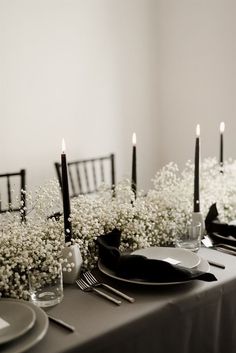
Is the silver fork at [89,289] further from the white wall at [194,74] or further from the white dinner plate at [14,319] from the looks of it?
the white wall at [194,74]

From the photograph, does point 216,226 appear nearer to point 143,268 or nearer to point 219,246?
point 219,246

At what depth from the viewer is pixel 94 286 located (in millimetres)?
1143

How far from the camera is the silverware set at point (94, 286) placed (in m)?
1.06

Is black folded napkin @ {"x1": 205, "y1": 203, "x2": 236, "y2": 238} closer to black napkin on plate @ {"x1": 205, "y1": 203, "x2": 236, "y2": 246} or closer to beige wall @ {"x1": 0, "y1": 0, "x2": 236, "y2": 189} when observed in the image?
black napkin on plate @ {"x1": 205, "y1": 203, "x2": 236, "y2": 246}

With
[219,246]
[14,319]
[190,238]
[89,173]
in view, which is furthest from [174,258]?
[89,173]

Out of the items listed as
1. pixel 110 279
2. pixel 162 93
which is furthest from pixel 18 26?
pixel 110 279

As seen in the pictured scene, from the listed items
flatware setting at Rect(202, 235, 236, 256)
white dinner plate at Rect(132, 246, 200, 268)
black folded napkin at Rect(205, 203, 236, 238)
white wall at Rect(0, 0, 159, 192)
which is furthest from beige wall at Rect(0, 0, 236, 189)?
white dinner plate at Rect(132, 246, 200, 268)

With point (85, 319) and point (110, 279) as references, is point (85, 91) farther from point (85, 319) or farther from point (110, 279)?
point (85, 319)

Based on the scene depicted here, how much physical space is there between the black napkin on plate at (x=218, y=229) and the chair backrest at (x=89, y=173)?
148 centimetres

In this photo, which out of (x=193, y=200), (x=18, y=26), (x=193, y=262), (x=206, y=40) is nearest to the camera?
(x=193, y=262)

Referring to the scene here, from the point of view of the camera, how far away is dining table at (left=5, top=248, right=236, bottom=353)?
91 centimetres

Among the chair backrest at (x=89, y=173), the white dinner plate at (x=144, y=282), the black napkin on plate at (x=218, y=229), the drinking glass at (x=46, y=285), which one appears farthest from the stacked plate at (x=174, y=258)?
the chair backrest at (x=89, y=173)

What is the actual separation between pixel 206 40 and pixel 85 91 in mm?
967

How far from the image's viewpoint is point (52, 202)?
1.26 meters
